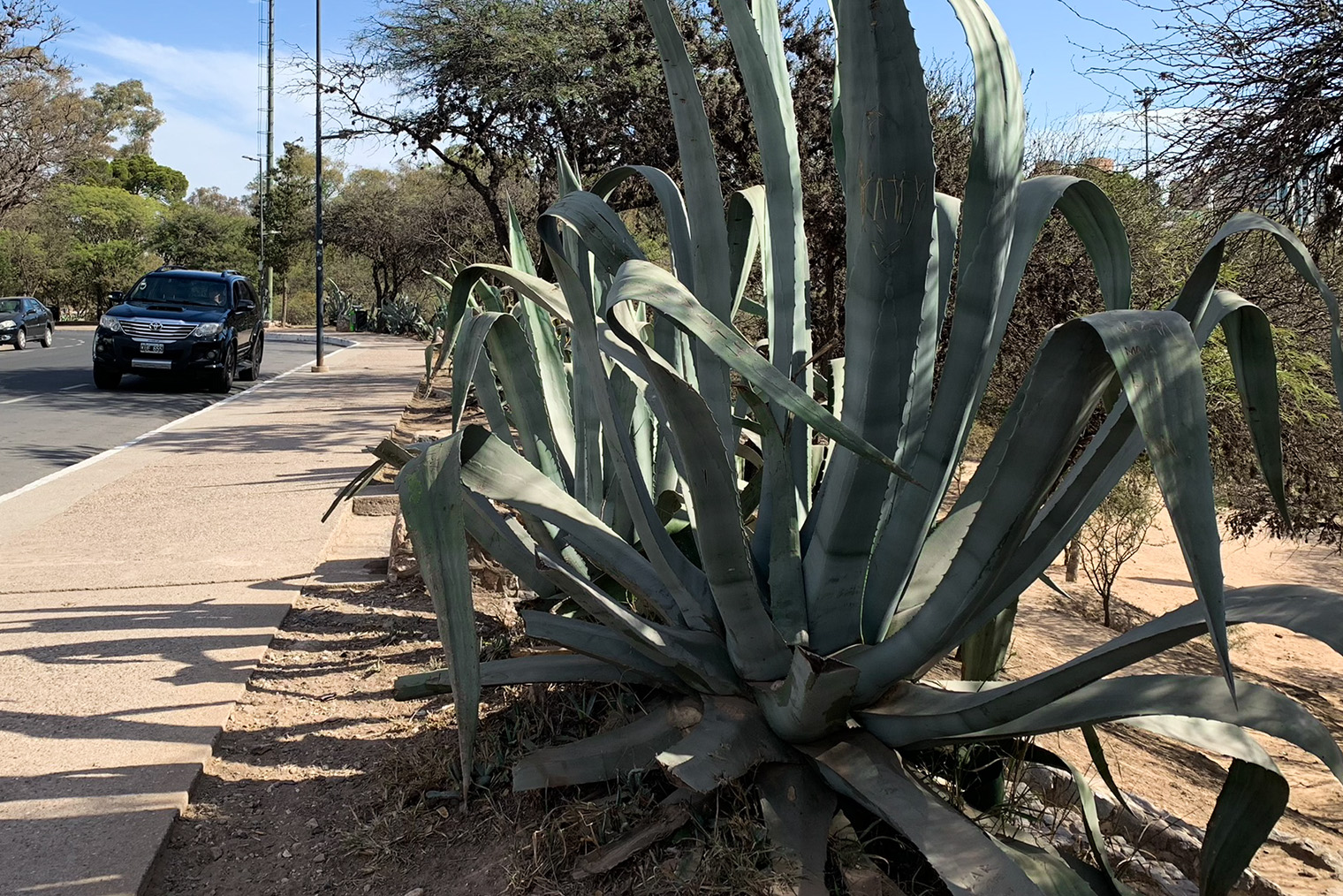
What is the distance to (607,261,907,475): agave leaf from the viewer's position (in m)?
1.50

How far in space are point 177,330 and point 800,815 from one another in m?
15.6

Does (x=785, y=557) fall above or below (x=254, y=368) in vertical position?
above

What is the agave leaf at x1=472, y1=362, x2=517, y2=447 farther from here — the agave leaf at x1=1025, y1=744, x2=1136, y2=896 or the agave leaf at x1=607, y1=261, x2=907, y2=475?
the agave leaf at x1=1025, y1=744, x2=1136, y2=896

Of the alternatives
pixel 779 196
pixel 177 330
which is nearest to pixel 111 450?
pixel 177 330

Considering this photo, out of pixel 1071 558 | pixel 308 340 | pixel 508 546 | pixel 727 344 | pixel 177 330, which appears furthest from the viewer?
pixel 308 340

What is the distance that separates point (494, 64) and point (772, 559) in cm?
1405

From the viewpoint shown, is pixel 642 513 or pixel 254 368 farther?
pixel 254 368

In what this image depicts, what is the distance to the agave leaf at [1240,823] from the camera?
1.87 m

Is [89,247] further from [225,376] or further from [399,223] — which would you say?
[225,376]

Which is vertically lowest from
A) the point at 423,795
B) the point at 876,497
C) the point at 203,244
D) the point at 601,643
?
the point at 423,795

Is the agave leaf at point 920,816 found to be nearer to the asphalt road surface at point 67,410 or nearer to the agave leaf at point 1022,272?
the agave leaf at point 1022,272

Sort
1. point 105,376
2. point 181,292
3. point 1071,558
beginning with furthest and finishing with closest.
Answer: point 181,292 → point 105,376 → point 1071,558

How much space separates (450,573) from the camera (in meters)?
1.77

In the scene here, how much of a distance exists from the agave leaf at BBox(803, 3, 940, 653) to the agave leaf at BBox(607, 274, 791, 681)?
0.48ft
